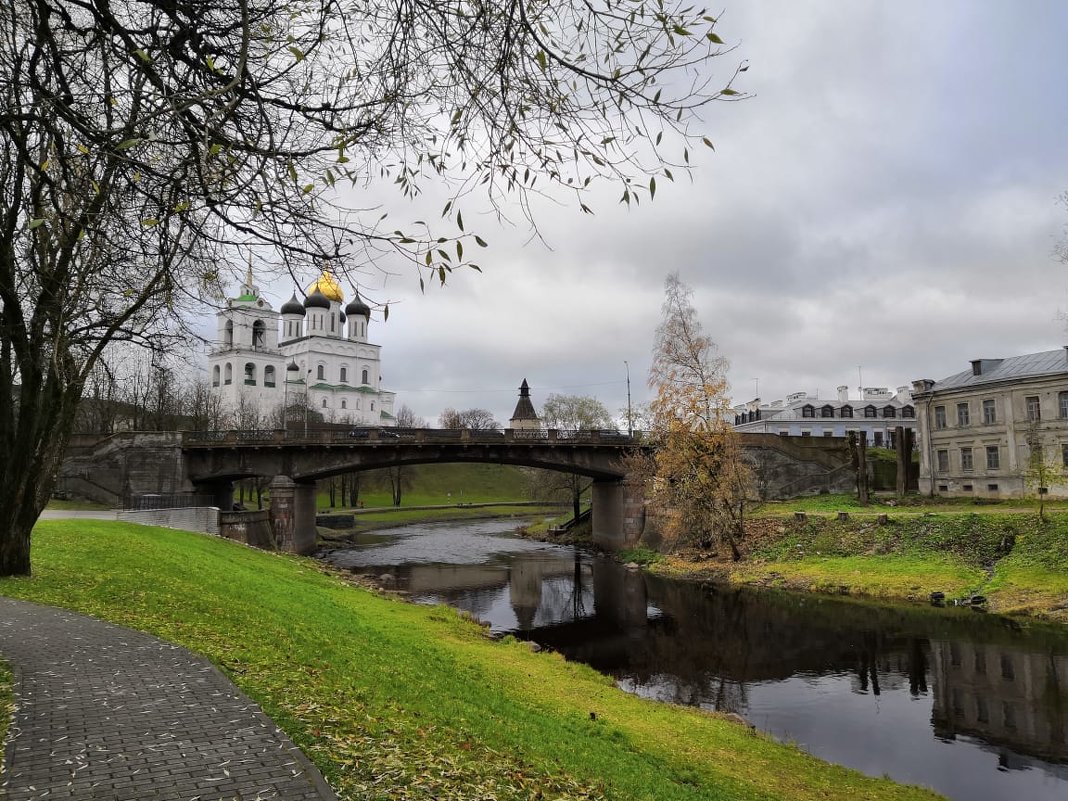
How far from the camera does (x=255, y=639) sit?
1234 cm


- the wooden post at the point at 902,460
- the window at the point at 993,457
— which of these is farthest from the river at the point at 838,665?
the window at the point at 993,457

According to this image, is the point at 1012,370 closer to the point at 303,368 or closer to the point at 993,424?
the point at 993,424

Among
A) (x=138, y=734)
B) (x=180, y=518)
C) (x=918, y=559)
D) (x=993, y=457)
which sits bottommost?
(x=918, y=559)

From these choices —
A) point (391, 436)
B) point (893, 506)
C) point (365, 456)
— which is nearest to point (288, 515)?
point (365, 456)

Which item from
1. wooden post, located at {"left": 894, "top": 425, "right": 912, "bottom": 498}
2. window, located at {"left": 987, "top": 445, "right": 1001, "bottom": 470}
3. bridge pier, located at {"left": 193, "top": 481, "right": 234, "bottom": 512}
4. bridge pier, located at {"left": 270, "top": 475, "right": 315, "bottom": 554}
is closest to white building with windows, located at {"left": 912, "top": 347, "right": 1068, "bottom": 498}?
window, located at {"left": 987, "top": 445, "right": 1001, "bottom": 470}

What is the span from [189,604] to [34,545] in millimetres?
8793

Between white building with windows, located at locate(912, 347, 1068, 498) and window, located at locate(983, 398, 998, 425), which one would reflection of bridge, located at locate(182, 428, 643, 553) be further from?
window, located at locate(983, 398, 998, 425)

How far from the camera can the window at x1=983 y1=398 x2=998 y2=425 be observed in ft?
146

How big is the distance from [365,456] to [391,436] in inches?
103

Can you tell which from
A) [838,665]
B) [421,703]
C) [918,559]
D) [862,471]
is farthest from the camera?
[862,471]

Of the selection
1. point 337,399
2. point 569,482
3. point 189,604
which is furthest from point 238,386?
point 189,604

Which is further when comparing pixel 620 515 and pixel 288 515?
pixel 620 515

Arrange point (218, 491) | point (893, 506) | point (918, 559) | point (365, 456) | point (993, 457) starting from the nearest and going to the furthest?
point (918, 559)
point (893, 506)
point (993, 457)
point (365, 456)
point (218, 491)

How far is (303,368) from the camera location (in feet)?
366
